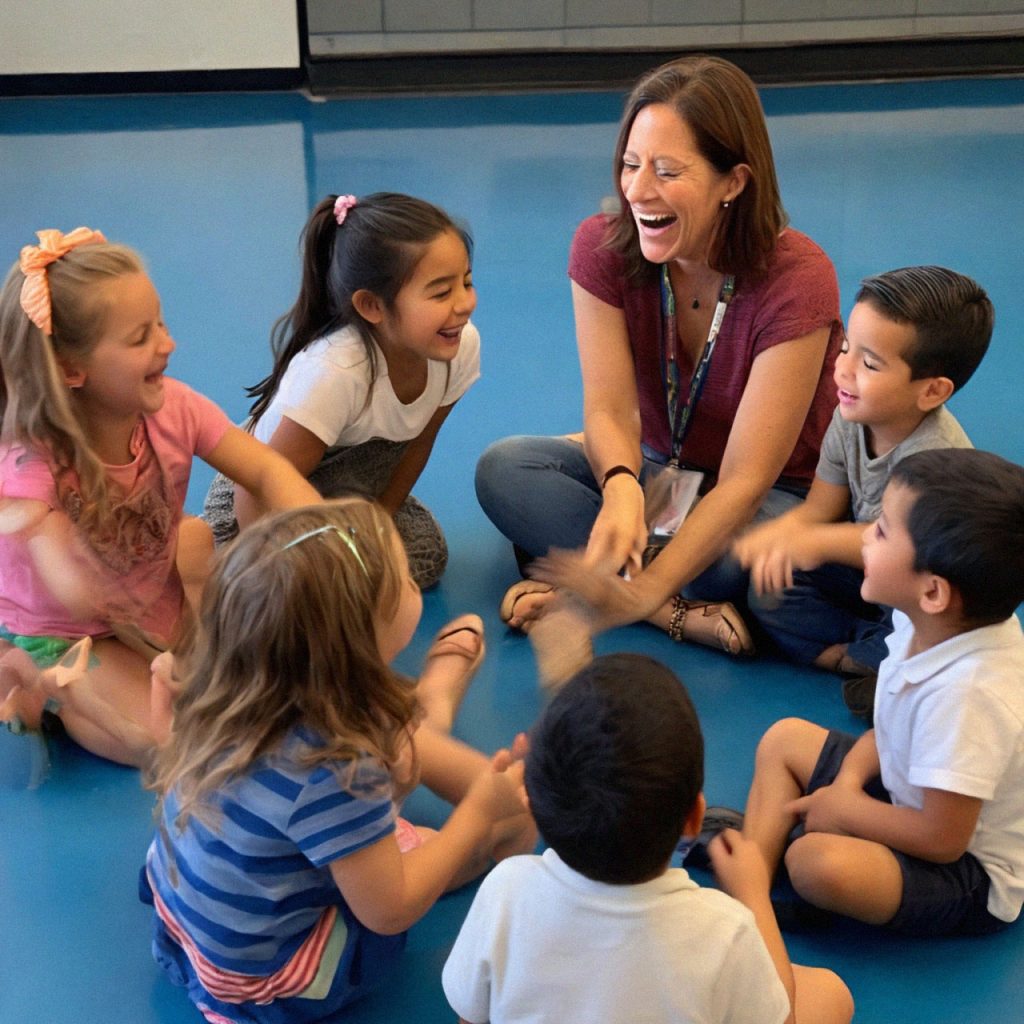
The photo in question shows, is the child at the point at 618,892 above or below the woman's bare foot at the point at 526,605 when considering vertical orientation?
above

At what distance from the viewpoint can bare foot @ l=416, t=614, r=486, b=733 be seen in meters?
1.76

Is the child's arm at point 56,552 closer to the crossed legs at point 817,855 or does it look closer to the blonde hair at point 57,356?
the blonde hair at point 57,356

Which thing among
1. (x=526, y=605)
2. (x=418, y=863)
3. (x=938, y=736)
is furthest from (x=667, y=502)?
(x=418, y=863)

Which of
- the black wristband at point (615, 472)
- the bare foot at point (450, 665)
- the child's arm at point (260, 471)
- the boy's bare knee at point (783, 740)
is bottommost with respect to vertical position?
the boy's bare knee at point (783, 740)

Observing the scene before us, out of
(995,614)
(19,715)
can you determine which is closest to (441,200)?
(19,715)

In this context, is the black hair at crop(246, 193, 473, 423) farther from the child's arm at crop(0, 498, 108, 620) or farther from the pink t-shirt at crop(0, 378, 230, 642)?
the child's arm at crop(0, 498, 108, 620)

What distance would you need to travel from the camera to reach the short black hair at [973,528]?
139 cm

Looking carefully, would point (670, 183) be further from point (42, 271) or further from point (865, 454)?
point (42, 271)

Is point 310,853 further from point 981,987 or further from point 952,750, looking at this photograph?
point 981,987

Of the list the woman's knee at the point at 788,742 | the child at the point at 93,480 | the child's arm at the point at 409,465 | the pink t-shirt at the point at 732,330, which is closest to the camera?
the woman's knee at the point at 788,742

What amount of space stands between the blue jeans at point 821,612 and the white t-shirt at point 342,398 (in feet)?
2.12

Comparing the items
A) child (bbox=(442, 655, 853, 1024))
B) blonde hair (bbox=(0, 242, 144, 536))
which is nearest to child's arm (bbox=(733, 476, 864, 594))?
child (bbox=(442, 655, 853, 1024))

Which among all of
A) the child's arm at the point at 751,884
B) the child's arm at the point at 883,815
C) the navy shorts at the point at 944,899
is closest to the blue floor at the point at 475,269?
the navy shorts at the point at 944,899

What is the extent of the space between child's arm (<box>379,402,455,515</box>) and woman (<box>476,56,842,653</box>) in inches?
4.4
